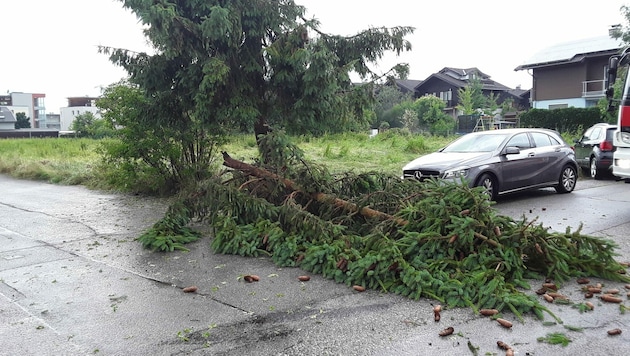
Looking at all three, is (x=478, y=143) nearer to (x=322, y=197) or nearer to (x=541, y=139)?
(x=541, y=139)

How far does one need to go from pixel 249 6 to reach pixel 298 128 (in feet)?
7.32

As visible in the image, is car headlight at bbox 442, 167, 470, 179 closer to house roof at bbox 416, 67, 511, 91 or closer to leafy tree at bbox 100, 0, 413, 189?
leafy tree at bbox 100, 0, 413, 189

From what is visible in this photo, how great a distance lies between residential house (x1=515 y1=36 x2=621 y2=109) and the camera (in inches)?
1586

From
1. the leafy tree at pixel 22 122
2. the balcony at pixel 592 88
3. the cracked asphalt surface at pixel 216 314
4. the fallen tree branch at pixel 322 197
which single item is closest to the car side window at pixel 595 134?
the cracked asphalt surface at pixel 216 314

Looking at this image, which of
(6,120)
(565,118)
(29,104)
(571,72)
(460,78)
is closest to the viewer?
(565,118)

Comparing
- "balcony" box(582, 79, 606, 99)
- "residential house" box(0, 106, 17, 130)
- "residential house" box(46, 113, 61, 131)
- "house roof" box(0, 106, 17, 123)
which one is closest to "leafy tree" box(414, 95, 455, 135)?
"balcony" box(582, 79, 606, 99)

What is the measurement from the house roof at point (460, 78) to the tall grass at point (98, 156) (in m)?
35.4

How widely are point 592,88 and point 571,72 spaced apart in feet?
7.75

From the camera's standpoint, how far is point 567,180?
504 inches

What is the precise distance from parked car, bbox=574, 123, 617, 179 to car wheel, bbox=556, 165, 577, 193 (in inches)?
120

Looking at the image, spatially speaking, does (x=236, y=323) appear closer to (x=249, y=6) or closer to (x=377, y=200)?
(x=377, y=200)

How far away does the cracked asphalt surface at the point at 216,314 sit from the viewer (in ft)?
14.1

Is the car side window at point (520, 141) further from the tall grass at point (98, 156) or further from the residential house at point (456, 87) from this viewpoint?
the residential house at point (456, 87)

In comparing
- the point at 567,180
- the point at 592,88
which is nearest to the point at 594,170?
the point at 567,180
